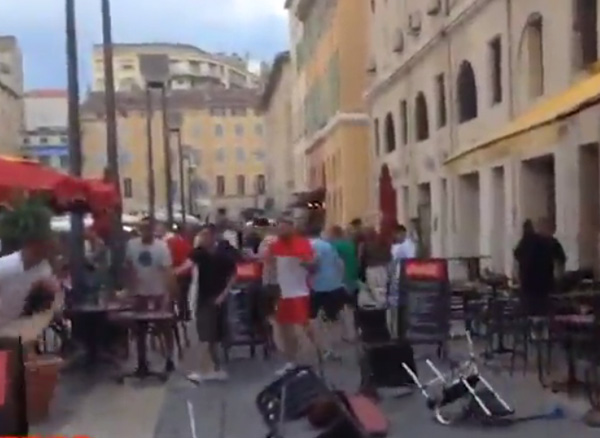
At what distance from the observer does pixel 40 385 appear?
1233 cm

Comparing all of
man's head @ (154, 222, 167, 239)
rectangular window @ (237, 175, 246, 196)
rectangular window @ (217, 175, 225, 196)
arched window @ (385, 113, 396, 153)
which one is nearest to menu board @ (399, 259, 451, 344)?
man's head @ (154, 222, 167, 239)

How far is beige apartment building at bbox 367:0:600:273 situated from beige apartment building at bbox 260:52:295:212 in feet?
151

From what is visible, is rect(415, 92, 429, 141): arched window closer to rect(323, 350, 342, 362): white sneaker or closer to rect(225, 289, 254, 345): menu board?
rect(323, 350, 342, 362): white sneaker

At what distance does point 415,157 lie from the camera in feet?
119

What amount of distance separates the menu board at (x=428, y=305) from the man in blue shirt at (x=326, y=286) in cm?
134

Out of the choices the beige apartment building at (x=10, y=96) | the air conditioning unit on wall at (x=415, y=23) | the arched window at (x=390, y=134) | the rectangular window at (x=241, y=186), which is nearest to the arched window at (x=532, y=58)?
the air conditioning unit on wall at (x=415, y=23)

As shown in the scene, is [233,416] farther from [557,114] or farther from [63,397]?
[557,114]

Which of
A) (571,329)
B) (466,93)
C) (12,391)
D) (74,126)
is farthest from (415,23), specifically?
(12,391)

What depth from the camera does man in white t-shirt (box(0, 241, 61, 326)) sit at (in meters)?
9.49

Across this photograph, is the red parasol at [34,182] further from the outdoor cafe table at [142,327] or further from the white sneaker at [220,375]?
the white sneaker at [220,375]

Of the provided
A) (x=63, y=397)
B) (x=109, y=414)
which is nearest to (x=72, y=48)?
(x=63, y=397)

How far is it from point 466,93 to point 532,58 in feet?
21.2

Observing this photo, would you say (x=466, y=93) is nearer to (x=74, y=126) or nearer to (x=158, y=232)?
(x=158, y=232)

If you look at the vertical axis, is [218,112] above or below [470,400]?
above
